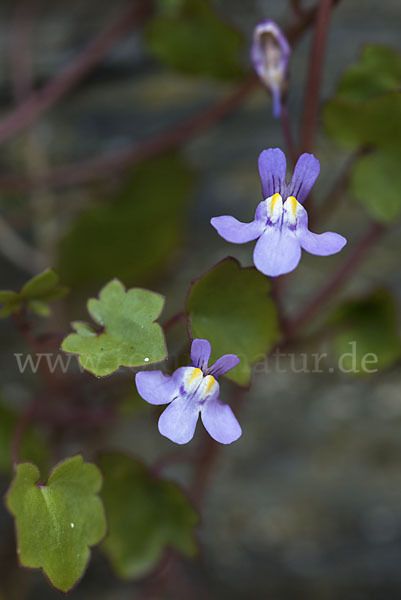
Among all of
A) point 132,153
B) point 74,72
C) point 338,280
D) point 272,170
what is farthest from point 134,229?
point 272,170

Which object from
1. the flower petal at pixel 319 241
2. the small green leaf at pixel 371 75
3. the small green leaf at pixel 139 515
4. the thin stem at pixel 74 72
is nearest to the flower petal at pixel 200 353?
the flower petal at pixel 319 241

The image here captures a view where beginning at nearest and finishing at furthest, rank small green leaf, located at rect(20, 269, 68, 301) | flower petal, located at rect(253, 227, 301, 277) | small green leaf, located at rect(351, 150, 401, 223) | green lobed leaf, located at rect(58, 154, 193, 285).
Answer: flower petal, located at rect(253, 227, 301, 277) < small green leaf, located at rect(20, 269, 68, 301) < small green leaf, located at rect(351, 150, 401, 223) < green lobed leaf, located at rect(58, 154, 193, 285)

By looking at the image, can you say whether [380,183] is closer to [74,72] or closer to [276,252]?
[276,252]

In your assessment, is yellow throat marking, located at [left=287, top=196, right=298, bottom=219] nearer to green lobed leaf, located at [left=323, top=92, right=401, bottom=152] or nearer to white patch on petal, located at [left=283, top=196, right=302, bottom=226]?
white patch on petal, located at [left=283, top=196, right=302, bottom=226]

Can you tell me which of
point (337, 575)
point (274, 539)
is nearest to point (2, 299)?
point (274, 539)

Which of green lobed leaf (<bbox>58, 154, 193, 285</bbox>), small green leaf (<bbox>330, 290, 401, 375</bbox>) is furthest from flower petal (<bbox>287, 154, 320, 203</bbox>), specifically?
green lobed leaf (<bbox>58, 154, 193, 285</bbox>)

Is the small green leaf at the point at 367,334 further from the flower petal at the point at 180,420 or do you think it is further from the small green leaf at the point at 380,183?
the flower petal at the point at 180,420
